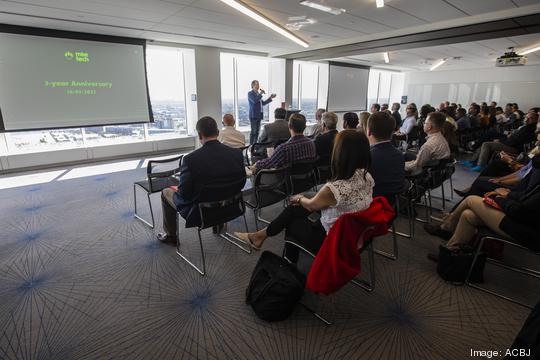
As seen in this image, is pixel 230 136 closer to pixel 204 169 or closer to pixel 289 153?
pixel 289 153

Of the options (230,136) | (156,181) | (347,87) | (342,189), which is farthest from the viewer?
(347,87)

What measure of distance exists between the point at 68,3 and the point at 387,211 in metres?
5.15

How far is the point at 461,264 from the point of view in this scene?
2463mm

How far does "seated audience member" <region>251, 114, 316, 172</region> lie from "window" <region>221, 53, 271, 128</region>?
6006 millimetres

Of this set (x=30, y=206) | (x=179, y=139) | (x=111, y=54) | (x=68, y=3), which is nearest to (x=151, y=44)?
(x=111, y=54)

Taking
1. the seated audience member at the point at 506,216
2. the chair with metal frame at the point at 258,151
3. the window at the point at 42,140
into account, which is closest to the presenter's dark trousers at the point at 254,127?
the chair with metal frame at the point at 258,151

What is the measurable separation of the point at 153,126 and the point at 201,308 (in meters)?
6.82

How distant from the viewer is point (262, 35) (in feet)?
21.2

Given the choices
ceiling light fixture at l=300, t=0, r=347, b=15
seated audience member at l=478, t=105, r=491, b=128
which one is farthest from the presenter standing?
seated audience member at l=478, t=105, r=491, b=128

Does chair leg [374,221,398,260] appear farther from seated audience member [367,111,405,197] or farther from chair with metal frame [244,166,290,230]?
chair with metal frame [244,166,290,230]

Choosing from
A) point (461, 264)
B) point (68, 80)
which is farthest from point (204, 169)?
point (68, 80)

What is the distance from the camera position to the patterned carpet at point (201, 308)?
1897 millimetres

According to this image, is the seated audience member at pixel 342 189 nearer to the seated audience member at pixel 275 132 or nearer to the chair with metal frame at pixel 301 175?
the chair with metal frame at pixel 301 175

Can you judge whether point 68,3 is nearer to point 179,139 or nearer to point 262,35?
point 262,35
